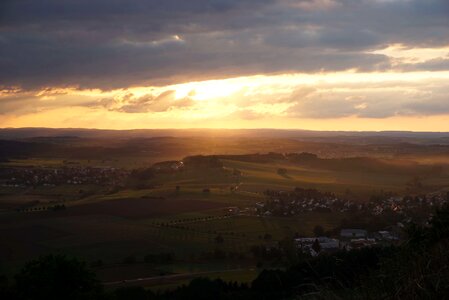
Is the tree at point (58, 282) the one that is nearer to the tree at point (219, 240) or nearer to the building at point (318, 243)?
the building at point (318, 243)

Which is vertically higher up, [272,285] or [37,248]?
[272,285]

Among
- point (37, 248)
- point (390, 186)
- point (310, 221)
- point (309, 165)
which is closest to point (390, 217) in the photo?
point (310, 221)

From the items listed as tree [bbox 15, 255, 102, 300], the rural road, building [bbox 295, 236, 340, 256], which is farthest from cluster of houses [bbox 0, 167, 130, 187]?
tree [bbox 15, 255, 102, 300]

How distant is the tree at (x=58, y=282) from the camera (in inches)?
504

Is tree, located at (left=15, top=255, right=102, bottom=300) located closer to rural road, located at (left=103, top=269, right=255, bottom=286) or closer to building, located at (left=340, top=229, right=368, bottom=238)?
rural road, located at (left=103, top=269, right=255, bottom=286)

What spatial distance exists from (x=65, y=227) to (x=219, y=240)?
9.28 metres

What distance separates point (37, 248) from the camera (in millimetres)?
25297

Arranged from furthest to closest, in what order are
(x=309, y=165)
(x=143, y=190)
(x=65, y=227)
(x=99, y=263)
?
(x=309, y=165) → (x=143, y=190) → (x=65, y=227) → (x=99, y=263)

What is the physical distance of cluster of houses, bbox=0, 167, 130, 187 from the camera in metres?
47.3

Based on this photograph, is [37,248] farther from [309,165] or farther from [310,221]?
[309,165]

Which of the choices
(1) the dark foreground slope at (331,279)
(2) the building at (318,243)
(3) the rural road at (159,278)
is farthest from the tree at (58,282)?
(2) the building at (318,243)

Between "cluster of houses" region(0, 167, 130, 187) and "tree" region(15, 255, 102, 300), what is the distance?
112ft

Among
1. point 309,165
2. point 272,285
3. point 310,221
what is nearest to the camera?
point 272,285

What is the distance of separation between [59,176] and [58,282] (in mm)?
38651
